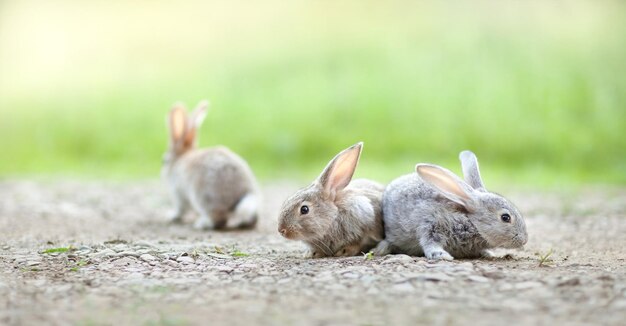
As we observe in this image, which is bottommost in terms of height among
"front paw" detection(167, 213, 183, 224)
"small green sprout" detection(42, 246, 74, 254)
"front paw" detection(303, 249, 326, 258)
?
"front paw" detection(303, 249, 326, 258)

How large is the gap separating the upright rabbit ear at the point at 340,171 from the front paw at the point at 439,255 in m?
0.97

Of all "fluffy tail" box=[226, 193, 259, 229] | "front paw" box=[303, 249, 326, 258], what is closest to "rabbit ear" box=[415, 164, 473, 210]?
"front paw" box=[303, 249, 326, 258]

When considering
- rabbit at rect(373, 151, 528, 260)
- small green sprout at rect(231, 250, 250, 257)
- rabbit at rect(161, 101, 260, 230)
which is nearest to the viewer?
rabbit at rect(373, 151, 528, 260)

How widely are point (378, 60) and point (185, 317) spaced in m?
12.1

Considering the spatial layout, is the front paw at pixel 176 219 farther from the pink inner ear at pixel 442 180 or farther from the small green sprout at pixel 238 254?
the pink inner ear at pixel 442 180

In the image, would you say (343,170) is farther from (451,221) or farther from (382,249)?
(451,221)

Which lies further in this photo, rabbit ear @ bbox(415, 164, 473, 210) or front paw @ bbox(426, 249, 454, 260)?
rabbit ear @ bbox(415, 164, 473, 210)

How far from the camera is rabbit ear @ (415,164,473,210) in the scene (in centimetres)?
621

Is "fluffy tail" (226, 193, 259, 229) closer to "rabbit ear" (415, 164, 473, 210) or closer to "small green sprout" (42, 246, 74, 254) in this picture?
"small green sprout" (42, 246, 74, 254)

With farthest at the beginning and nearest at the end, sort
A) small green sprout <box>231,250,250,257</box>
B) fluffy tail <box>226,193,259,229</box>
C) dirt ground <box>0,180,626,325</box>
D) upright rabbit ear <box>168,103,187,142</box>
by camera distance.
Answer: upright rabbit ear <box>168,103,187,142</box>, fluffy tail <box>226,193,259,229</box>, small green sprout <box>231,250,250,257</box>, dirt ground <box>0,180,626,325</box>

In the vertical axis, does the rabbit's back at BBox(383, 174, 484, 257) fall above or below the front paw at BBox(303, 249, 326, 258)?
above

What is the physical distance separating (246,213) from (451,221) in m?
2.95

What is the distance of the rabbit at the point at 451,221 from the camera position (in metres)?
6.16

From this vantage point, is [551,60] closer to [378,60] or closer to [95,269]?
[378,60]
